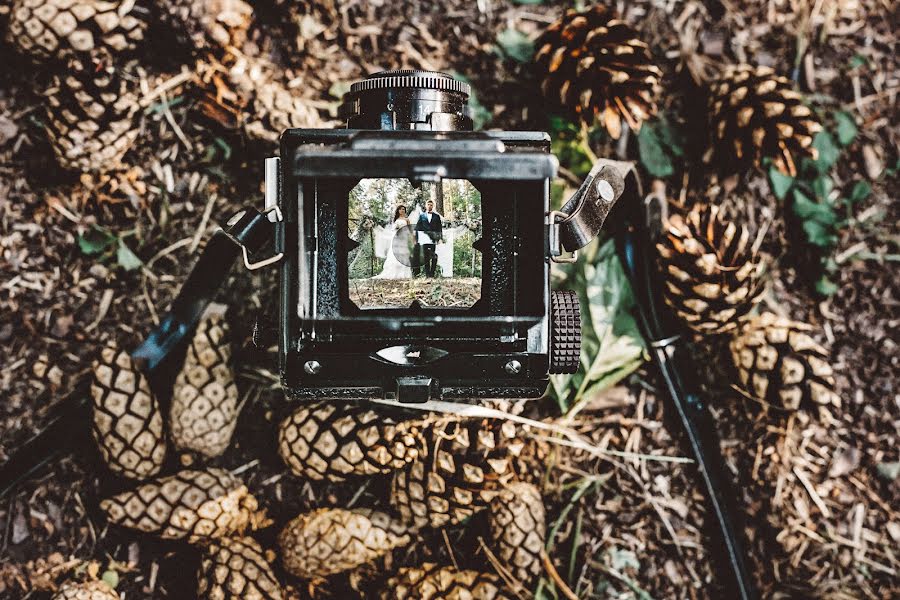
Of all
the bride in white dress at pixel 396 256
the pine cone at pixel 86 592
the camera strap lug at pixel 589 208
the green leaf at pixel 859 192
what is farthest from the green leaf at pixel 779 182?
the pine cone at pixel 86 592

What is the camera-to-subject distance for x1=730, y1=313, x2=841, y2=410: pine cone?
57.2 inches

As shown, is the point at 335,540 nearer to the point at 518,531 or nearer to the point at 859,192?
the point at 518,531

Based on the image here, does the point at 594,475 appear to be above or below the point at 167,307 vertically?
below

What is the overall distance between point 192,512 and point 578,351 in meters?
0.80

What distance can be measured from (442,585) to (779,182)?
1137mm

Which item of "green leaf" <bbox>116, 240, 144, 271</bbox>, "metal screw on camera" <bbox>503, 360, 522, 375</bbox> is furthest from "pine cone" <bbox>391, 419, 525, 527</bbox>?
"green leaf" <bbox>116, 240, 144, 271</bbox>

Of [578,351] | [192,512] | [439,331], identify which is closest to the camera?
[439,331]

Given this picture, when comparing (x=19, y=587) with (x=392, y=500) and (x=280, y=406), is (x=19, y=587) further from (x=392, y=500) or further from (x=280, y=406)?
(x=392, y=500)

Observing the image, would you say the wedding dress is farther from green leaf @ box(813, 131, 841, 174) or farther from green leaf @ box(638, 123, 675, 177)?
green leaf @ box(813, 131, 841, 174)

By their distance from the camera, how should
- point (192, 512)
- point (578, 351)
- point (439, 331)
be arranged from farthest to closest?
point (192, 512), point (578, 351), point (439, 331)

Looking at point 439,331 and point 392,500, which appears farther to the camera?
point 392,500

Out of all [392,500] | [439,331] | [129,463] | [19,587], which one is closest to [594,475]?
[392,500]

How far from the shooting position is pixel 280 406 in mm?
1504

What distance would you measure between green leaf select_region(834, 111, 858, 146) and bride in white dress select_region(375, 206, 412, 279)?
3.71 feet
